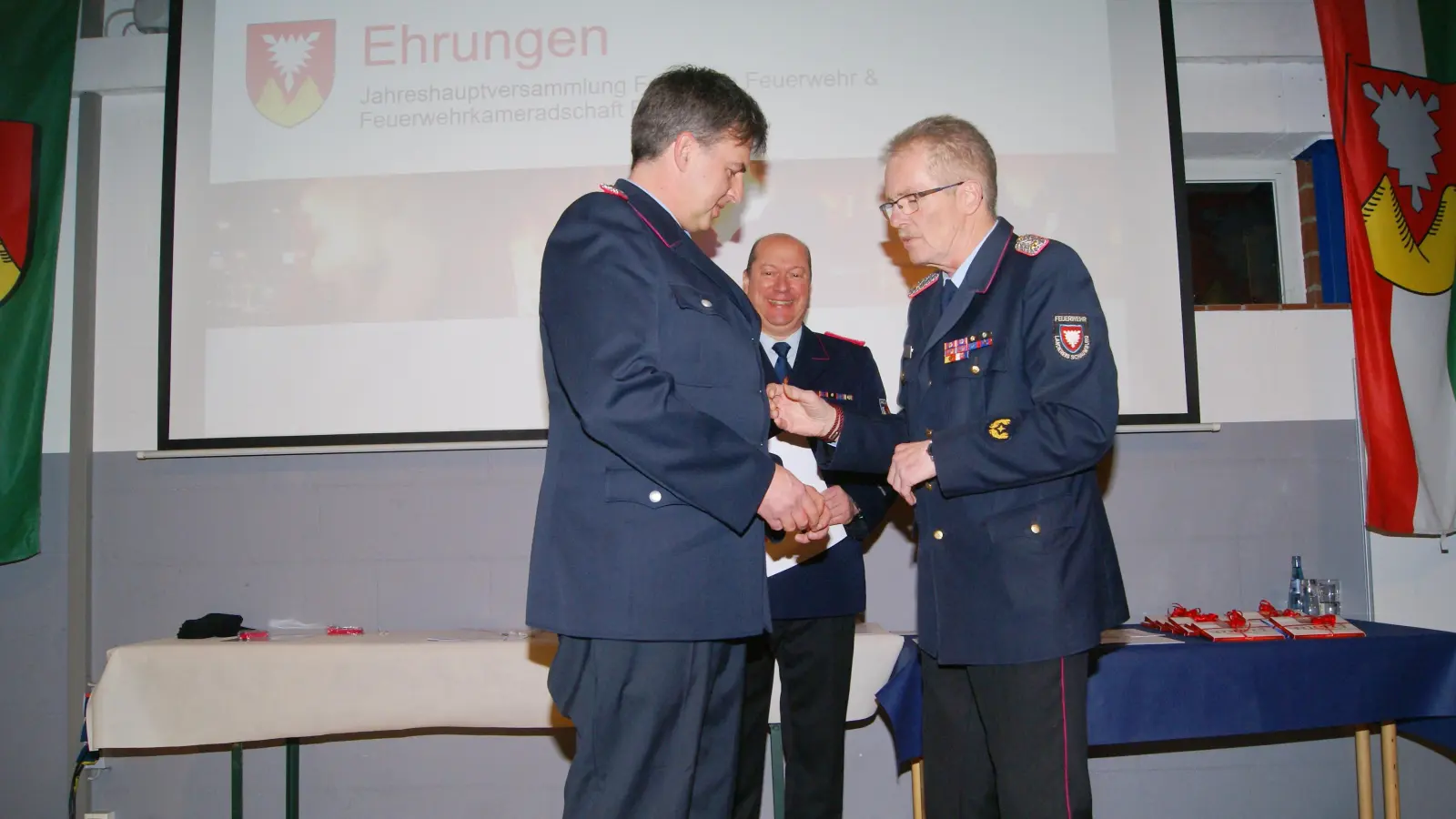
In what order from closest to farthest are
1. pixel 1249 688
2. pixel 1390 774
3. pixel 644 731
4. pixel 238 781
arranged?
pixel 644 731 → pixel 1249 688 → pixel 1390 774 → pixel 238 781

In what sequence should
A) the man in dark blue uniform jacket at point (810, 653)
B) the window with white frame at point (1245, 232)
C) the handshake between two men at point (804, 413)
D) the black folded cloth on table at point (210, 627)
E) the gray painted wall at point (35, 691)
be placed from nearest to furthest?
the handshake between two men at point (804, 413)
the man in dark blue uniform jacket at point (810, 653)
the black folded cloth on table at point (210, 627)
the gray painted wall at point (35, 691)
the window with white frame at point (1245, 232)

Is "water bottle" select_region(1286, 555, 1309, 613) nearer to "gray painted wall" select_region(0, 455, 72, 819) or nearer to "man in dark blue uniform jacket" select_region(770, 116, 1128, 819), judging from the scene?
"man in dark blue uniform jacket" select_region(770, 116, 1128, 819)

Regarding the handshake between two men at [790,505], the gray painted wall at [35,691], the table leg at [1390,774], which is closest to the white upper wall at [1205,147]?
the gray painted wall at [35,691]

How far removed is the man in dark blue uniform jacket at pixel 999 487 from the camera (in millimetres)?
1666

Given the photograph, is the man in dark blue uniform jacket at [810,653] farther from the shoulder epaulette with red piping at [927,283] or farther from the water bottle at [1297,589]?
the water bottle at [1297,589]

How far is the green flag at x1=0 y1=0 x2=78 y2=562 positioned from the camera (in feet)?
10.3

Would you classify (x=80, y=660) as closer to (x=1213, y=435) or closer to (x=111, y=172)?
(x=111, y=172)

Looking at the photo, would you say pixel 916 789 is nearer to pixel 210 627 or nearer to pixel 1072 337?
pixel 1072 337

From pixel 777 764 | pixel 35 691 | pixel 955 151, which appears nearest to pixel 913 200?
pixel 955 151

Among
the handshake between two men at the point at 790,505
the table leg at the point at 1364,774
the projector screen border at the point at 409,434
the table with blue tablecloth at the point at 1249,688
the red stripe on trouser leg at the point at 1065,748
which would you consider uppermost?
the projector screen border at the point at 409,434

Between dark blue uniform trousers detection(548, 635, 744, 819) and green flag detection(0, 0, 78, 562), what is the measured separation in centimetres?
262

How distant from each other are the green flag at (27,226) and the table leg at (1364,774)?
434 cm

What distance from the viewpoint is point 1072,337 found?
170 cm

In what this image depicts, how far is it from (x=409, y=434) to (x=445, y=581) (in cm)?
51
